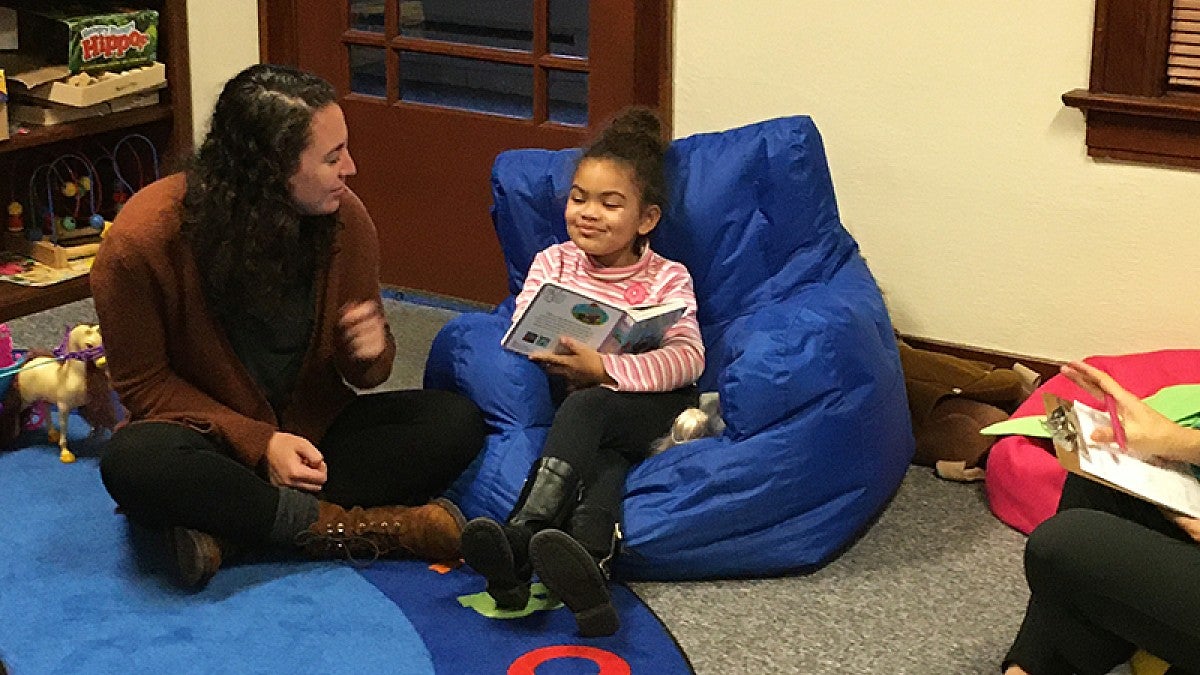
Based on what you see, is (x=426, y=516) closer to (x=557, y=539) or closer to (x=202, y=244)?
(x=557, y=539)

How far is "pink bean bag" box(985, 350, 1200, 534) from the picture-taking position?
2500 mm

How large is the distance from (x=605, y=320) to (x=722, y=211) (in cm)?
42

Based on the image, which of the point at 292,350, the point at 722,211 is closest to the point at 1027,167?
the point at 722,211

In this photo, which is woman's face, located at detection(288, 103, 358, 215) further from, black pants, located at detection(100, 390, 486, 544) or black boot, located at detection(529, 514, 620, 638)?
black boot, located at detection(529, 514, 620, 638)

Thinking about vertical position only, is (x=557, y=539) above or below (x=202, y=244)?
below

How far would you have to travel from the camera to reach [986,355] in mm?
2975

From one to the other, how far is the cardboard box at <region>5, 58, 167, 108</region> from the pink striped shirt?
1.37 m

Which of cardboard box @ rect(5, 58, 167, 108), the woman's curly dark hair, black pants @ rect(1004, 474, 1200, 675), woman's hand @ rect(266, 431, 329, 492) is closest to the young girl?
woman's hand @ rect(266, 431, 329, 492)

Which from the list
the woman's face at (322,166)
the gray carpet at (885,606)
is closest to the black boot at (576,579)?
the gray carpet at (885,606)

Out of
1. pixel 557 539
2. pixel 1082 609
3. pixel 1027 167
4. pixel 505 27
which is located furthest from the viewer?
pixel 505 27

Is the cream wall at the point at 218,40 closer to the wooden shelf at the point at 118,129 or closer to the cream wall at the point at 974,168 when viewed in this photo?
the wooden shelf at the point at 118,129

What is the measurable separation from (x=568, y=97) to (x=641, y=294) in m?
0.98

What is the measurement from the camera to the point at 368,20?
360 cm

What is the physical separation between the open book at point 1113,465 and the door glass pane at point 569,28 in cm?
166
